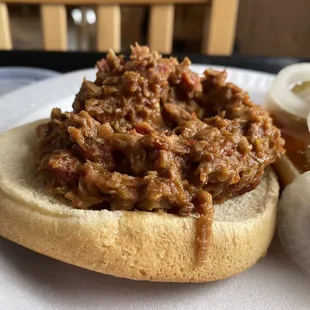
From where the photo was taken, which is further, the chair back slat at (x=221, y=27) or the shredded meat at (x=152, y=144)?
the chair back slat at (x=221, y=27)

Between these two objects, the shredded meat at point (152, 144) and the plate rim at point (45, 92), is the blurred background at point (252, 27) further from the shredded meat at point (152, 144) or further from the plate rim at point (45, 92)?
the shredded meat at point (152, 144)

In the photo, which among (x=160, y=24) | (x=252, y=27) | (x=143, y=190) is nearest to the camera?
(x=143, y=190)

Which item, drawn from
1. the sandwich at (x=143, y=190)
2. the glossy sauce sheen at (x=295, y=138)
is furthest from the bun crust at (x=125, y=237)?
the glossy sauce sheen at (x=295, y=138)

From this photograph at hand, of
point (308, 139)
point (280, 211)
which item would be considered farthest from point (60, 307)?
point (308, 139)

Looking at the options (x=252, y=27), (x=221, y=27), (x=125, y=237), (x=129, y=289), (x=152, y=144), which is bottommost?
(x=252, y=27)

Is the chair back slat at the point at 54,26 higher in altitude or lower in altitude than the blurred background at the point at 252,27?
higher

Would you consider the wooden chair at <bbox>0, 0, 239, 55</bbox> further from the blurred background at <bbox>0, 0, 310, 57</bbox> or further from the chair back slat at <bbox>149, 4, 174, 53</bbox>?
the blurred background at <bbox>0, 0, 310, 57</bbox>

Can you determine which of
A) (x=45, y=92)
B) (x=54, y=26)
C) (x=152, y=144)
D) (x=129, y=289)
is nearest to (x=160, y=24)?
(x=54, y=26)

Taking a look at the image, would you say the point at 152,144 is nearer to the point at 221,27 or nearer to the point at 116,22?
the point at 116,22
